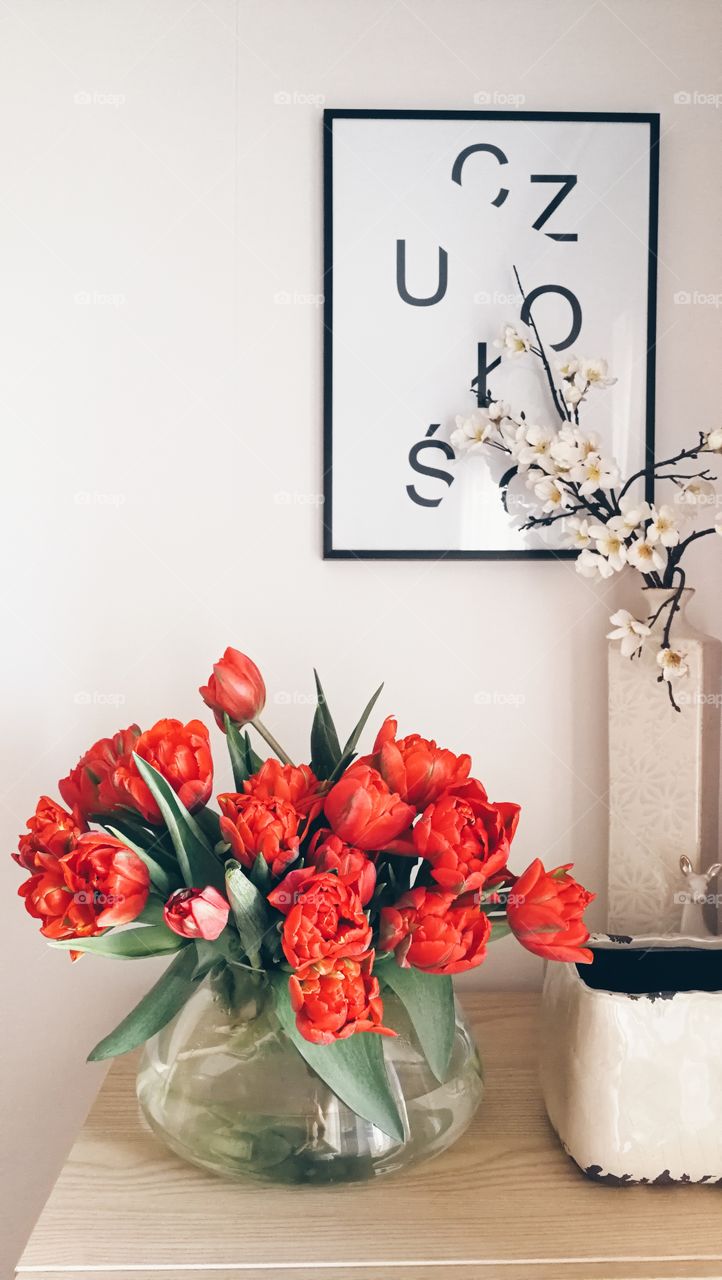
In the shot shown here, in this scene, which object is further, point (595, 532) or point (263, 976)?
point (595, 532)

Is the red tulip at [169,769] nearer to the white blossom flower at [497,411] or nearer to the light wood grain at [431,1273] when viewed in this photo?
the light wood grain at [431,1273]

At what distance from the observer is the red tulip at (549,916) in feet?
2.31

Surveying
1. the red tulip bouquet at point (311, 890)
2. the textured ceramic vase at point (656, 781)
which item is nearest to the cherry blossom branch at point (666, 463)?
the textured ceramic vase at point (656, 781)

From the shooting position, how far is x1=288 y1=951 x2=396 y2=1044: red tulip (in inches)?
25.0

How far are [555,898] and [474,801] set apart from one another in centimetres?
10

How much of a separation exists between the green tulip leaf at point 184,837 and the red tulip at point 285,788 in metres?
0.06

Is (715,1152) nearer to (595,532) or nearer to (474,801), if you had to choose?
(474,801)

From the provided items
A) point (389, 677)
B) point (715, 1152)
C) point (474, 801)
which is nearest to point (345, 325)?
point (389, 677)

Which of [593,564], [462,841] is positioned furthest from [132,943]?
[593,564]

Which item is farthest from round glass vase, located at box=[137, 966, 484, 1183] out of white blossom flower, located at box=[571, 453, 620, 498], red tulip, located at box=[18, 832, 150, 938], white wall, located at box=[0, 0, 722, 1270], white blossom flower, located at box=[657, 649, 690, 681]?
white blossom flower, located at box=[571, 453, 620, 498]

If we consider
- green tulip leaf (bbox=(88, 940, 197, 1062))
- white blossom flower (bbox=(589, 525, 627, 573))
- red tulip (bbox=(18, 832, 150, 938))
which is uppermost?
white blossom flower (bbox=(589, 525, 627, 573))

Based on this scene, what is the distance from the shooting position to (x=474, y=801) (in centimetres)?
72

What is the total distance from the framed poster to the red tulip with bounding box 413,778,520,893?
→ 1.47ft

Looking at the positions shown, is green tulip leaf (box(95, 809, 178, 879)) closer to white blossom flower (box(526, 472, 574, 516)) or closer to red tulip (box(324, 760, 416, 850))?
red tulip (box(324, 760, 416, 850))
